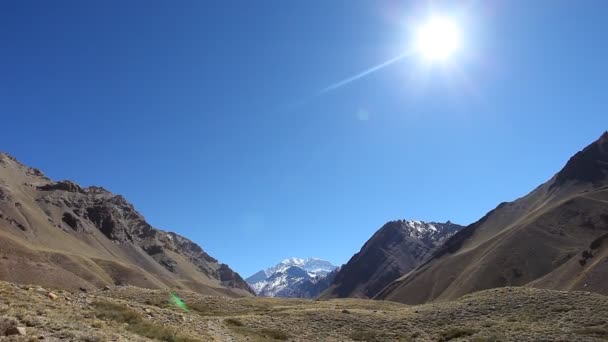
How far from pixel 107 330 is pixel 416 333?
2264 centimetres

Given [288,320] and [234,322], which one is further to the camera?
[288,320]

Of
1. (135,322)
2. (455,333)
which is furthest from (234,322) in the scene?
(455,333)

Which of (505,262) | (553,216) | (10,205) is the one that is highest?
(10,205)

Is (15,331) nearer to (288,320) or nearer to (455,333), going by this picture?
(288,320)

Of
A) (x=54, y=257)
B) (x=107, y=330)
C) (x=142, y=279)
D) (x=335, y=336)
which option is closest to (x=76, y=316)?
(x=107, y=330)

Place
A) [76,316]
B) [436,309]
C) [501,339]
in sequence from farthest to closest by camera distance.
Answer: [436,309] → [501,339] → [76,316]

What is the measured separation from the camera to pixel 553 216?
644 ft

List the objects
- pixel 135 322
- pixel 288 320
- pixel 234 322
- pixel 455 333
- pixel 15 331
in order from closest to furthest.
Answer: pixel 15 331 < pixel 135 322 < pixel 455 333 < pixel 234 322 < pixel 288 320

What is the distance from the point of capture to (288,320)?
37344 millimetres

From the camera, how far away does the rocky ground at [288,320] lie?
64.5 ft

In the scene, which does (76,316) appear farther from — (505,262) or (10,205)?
(10,205)

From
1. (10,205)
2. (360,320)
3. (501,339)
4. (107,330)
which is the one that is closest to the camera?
(107,330)

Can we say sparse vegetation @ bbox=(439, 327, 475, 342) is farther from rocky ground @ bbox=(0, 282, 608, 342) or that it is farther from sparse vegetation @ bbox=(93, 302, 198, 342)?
sparse vegetation @ bbox=(93, 302, 198, 342)

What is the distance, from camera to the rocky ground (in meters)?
19.7
